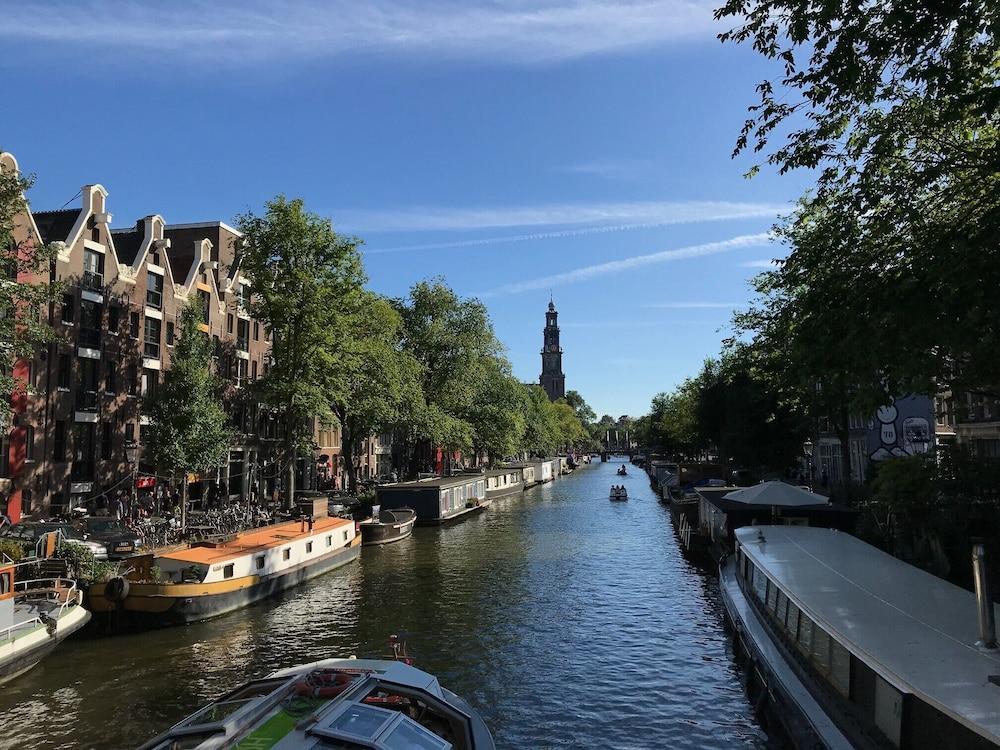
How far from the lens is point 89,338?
131 feet

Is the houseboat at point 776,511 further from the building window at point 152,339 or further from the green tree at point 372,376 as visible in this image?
the building window at point 152,339

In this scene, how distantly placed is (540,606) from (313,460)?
41544 mm

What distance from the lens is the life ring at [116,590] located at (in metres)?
21.7

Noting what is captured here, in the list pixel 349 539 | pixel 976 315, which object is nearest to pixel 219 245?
pixel 349 539

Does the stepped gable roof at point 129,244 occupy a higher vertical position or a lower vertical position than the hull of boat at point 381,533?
higher

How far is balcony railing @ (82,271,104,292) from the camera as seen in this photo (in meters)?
40.1

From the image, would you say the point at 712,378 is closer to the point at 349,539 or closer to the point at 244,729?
the point at 349,539

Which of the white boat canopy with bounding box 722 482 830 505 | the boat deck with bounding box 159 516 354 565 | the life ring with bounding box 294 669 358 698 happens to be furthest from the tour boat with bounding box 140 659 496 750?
the white boat canopy with bounding box 722 482 830 505

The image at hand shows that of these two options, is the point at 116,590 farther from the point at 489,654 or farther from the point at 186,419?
the point at 186,419

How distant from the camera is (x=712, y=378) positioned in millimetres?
76688

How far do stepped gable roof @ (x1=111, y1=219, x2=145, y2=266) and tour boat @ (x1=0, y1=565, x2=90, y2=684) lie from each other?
98.3 feet

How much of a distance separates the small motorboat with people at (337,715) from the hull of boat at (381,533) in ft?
93.2

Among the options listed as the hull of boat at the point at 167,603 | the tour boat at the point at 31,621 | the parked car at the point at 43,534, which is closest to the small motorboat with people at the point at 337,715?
the tour boat at the point at 31,621

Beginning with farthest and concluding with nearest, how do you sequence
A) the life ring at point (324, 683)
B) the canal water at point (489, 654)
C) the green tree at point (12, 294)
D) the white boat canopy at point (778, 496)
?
the white boat canopy at point (778, 496) < the green tree at point (12, 294) < the canal water at point (489, 654) < the life ring at point (324, 683)
